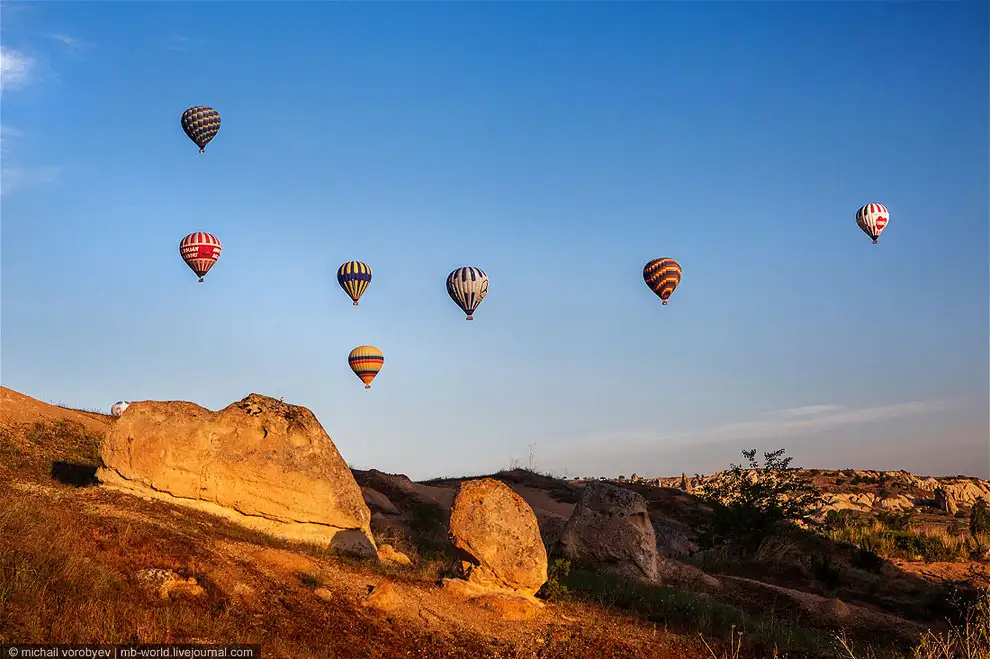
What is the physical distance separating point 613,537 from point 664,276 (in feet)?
69.5

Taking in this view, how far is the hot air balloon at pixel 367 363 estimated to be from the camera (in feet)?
139

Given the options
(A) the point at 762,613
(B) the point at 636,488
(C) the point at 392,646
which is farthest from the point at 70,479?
(B) the point at 636,488

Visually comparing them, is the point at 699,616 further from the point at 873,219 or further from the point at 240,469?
the point at 873,219

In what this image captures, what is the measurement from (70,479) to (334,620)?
34.0ft

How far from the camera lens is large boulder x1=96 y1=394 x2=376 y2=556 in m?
16.9

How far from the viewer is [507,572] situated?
14789 millimetres

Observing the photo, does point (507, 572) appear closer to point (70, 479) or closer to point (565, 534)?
point (565, 534)

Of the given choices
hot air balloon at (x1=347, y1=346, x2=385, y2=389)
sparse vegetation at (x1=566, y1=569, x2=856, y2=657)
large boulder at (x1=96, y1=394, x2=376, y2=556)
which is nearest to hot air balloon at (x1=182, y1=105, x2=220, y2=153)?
hot air balloon at (x1=347, y1=346, x2=385, y2=389)

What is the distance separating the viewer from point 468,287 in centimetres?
3953

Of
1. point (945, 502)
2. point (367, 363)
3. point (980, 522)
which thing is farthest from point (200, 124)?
point (945, 502)

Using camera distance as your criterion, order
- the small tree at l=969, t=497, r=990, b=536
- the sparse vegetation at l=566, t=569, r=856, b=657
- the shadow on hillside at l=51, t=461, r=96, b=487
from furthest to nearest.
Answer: the small tree at l=969, t=497, r=990, b=536
the shadow on hillside at l=51, t=461, r=96, b=487
the sparse vegetation at l=566, t=569, r=856, b=657

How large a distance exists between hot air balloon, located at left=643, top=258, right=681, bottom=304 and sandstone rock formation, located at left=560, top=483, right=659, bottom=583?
19539mm

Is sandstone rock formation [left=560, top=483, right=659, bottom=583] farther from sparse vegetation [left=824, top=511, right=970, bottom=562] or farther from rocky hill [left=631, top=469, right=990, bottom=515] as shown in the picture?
rocky hill [left=631, top=469, right=990, bottom=515]

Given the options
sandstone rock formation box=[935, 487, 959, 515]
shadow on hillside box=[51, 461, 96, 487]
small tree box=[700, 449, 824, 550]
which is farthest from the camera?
sandstone rock formation box=[935, 487, 959, 515]
